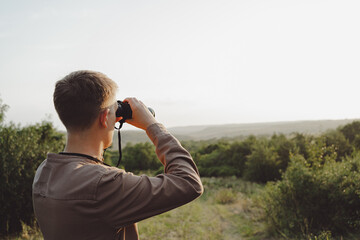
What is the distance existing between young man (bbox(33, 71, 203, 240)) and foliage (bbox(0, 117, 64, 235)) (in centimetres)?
703

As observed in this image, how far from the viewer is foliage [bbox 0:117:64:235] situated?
7.07 meters

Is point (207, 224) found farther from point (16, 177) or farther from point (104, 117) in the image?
point (104, 117)

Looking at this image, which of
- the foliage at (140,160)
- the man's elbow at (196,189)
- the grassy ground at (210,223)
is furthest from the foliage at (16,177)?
the foliage at (140,160)

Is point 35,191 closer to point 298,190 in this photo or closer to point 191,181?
point 191,181

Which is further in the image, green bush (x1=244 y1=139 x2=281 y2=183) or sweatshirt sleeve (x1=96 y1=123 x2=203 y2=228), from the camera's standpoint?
green bush (x1=244 y1=139 x2=281 y2=183)

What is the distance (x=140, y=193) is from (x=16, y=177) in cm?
762

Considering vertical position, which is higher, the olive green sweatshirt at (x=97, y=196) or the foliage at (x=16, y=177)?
the olive green sweatshirt at (x=97, y=196)

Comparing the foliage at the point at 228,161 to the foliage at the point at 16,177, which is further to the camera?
the foliage at the point at 228,161

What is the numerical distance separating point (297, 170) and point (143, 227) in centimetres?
479

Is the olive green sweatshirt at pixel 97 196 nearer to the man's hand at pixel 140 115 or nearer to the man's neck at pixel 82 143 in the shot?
the man's neck at pixel 82 143

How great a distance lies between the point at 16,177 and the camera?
731 cm

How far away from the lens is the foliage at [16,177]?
7070 millimetres

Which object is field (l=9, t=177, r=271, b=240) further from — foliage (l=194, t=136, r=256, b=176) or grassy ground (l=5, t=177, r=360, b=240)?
foliage (l=194, t=136, r=256, b=176)

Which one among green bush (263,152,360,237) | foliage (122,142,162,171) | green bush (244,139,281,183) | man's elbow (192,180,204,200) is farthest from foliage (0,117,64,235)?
foliage (122,142,162,171)
